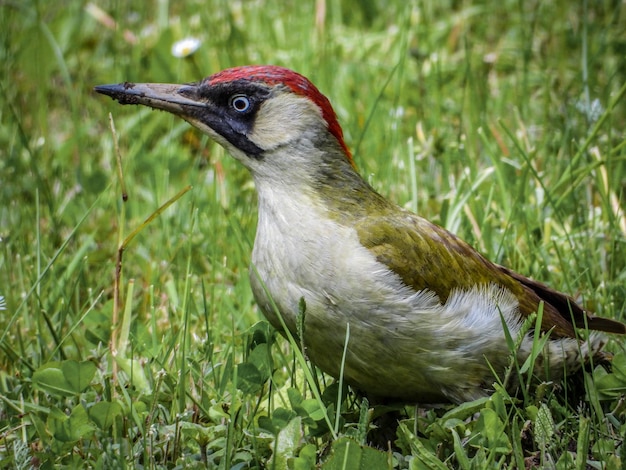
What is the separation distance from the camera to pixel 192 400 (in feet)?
9.41

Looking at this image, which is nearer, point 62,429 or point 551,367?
point 62,429

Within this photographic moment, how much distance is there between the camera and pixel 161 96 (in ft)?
10.3

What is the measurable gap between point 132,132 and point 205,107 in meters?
2.28

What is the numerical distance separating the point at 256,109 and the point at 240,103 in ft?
0.18

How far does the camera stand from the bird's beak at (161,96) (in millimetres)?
3139

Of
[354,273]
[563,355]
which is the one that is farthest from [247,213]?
[563,355]

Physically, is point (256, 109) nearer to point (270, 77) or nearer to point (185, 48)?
point (270, 77)

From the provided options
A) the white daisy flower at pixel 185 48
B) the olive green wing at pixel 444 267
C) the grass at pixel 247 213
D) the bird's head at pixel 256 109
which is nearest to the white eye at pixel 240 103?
the bird's head at pixel 256 109

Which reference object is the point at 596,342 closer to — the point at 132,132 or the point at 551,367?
the point at 551,367

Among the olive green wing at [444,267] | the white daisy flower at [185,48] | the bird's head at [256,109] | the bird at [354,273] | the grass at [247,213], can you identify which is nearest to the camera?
the grass at [247,213]

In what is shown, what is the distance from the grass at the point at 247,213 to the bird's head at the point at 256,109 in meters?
0.30

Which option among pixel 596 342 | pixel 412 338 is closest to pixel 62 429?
pixel 412 338

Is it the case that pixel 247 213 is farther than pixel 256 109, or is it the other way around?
pixel 247 213

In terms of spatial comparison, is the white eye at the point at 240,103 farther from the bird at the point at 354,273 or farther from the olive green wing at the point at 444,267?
the olive green wing at the point at 444,267
